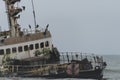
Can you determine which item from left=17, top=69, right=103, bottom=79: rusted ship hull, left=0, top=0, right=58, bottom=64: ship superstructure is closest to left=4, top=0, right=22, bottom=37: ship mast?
left=0, top=0, right=58, bottom=64: ship superstructure

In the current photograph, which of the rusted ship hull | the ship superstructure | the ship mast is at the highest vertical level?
the ship mast

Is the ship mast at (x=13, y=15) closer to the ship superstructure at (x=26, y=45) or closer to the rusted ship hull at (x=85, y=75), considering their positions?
the ship superstructure at (x=26, y=45)

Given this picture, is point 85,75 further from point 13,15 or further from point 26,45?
point 13,15

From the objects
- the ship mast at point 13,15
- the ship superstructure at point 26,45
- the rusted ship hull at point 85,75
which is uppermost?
the ship mast at point 13,15

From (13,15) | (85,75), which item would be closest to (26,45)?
(13,15)

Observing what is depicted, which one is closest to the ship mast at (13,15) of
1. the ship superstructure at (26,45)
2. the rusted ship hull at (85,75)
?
the ship superstructure at (26,45)

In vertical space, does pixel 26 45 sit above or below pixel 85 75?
above

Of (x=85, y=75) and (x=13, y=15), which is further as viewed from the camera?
(x=13, y=15)

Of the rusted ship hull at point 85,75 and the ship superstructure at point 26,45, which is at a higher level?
the ship superstructure at point 26,45

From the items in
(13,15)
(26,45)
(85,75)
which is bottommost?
(85,75)

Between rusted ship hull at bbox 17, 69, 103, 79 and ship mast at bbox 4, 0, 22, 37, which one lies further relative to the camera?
ship mast at bbox 4, 0, 22, 37

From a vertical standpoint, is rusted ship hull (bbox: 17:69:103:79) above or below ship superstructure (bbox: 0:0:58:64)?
below

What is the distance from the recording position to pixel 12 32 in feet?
220

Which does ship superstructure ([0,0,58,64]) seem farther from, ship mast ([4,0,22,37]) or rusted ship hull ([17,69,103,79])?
rusted ship hull ([17,69,103,79])
